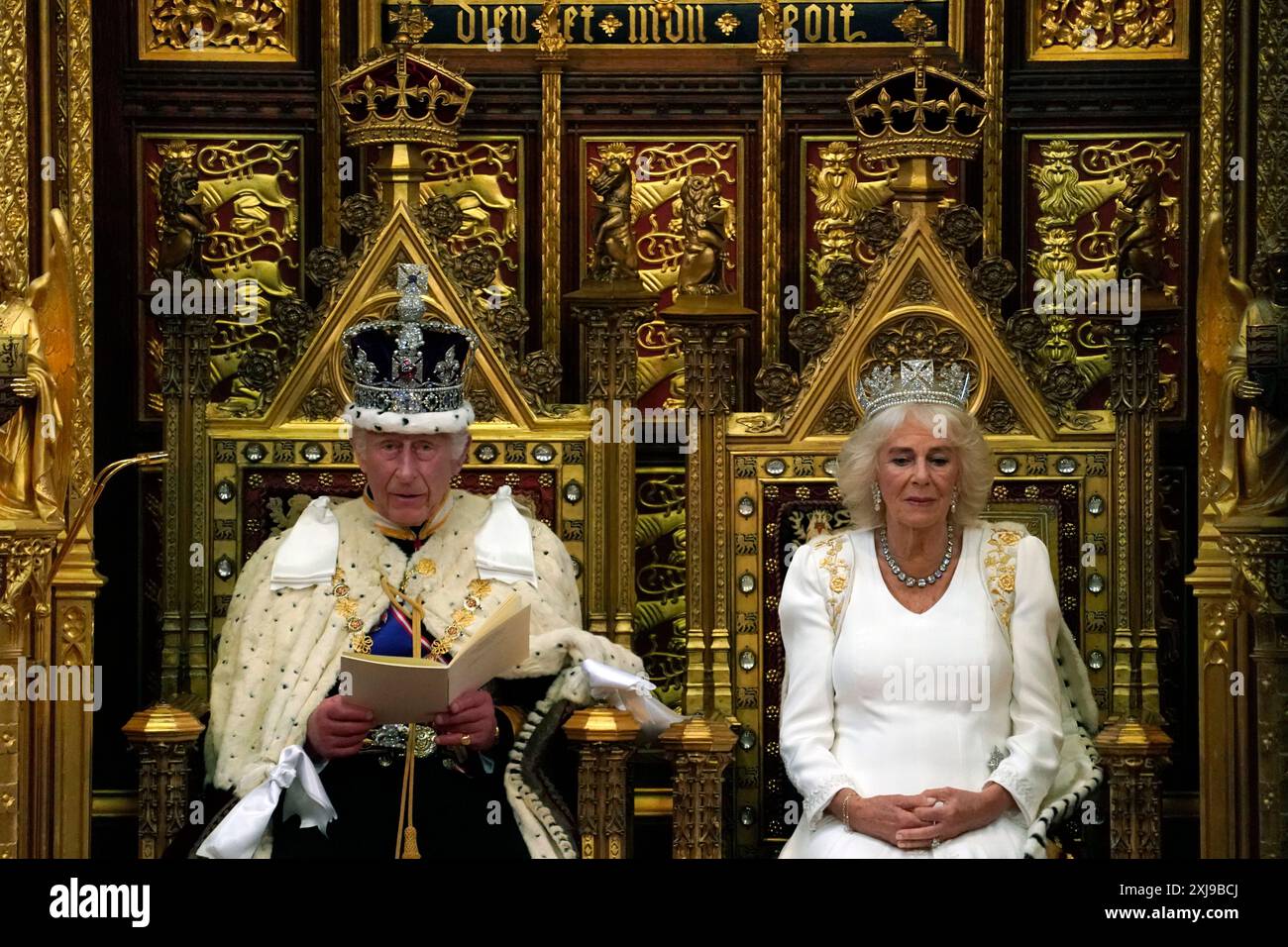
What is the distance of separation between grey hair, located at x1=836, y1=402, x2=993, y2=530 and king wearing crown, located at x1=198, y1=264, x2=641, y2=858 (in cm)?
87

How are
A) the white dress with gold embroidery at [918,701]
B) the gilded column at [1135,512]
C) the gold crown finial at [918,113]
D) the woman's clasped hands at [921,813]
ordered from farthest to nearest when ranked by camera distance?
the gold crown finial at [918,113] → the gilded column at [1135,512] → the white dress with gold embroidery at [918,701] → the woman's clasped hands at [921,813]

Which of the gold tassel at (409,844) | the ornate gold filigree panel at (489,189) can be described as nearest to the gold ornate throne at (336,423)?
the ornate gold filigree panel at (489,189)

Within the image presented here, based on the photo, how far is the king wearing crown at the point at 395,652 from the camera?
284 inches

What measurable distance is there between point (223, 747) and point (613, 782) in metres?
1.05

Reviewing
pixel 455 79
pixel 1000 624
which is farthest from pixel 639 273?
pixel 1000 624

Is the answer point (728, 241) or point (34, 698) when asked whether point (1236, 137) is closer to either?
point (728, 241)

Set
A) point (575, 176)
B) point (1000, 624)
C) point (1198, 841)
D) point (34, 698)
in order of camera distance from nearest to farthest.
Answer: point (1000, 624) → point (34, 698) → point (1198, 841) → point (575, 176)

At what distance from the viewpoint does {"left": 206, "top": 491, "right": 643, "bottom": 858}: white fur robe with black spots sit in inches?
288

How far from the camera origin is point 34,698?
772 centimetres

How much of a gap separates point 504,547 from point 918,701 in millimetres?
1297

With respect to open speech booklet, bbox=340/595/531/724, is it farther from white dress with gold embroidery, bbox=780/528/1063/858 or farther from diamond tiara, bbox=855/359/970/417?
diamond tiara, bbox=855/359/970/417

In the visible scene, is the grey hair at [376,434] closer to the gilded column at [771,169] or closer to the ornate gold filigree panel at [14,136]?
the ornate gold filigree panel at [14,136]

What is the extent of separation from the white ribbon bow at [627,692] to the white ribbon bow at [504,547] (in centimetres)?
32

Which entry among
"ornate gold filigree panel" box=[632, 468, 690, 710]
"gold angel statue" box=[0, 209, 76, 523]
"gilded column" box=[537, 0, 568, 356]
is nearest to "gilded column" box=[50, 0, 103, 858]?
"gold angel statue" box=[0, 209, 76, 523]
